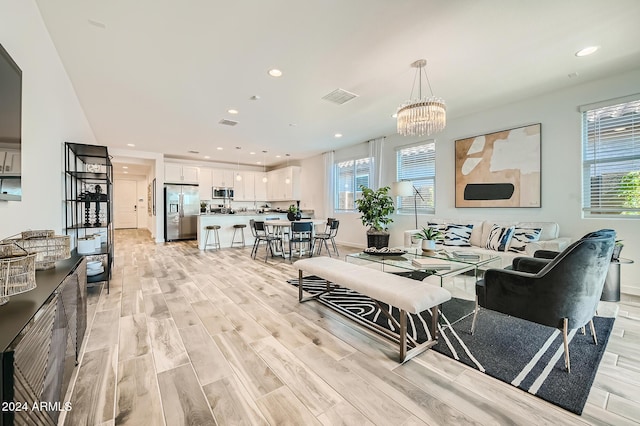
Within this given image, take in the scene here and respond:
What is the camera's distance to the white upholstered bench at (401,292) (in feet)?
6.12

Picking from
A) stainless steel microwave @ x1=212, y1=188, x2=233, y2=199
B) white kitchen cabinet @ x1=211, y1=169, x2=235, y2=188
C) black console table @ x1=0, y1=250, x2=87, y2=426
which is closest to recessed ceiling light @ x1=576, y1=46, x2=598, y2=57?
black console table @ x1=0, y1=250, x2=87, y2=426

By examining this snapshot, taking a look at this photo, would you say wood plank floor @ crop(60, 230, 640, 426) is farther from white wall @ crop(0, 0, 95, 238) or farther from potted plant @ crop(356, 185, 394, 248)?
potted plant @ crop(356, 185, 394, 248)

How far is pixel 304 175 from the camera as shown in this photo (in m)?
9.03

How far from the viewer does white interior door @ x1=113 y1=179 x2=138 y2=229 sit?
38.6ft

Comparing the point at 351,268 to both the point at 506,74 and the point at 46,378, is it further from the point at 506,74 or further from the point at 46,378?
the point at 506,74

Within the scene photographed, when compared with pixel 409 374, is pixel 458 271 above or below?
above

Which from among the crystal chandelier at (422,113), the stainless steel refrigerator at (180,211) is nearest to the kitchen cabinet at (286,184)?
the stainless steel refrigerator at (180,211)

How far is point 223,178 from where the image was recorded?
9391 millimetres

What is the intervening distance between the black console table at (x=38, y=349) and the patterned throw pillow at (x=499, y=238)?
15.6ft

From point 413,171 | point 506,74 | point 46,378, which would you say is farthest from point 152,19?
point 413,171

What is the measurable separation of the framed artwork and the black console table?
212 inches

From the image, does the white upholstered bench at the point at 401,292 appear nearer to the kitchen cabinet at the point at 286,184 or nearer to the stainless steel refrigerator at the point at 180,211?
the kitchen cabinet at the point at 286,184

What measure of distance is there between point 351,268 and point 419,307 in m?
0.90

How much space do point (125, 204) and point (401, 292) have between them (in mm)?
13757
